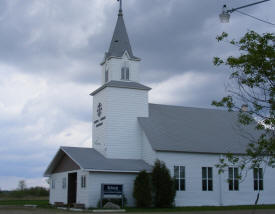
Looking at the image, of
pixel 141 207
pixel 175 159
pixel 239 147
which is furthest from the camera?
pixel 239 147

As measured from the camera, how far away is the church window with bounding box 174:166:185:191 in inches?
1393

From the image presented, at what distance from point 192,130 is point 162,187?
8.34 metres

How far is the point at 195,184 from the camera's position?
3603 centimetres

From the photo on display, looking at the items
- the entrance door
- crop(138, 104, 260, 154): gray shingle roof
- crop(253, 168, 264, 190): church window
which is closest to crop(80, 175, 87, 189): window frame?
the entrance door

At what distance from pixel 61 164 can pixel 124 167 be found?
8774 millimetres

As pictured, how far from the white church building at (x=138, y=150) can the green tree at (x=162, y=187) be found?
4.37 feet

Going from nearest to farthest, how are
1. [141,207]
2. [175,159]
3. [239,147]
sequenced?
[141,207], [175,159], [239,147]

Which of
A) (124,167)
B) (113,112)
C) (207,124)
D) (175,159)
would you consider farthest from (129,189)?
(207,124)

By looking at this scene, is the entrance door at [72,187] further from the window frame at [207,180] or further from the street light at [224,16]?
the street light at [224,16]

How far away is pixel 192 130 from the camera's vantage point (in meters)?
39.2

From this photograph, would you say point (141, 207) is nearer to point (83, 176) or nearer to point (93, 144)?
point (83, 176)

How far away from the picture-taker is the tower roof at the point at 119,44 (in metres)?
39.3

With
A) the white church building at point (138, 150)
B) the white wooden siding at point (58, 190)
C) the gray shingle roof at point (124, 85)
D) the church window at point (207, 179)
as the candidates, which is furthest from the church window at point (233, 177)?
the white wooden siding at point (58, 190)

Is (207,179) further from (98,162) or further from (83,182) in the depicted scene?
(83,182)
